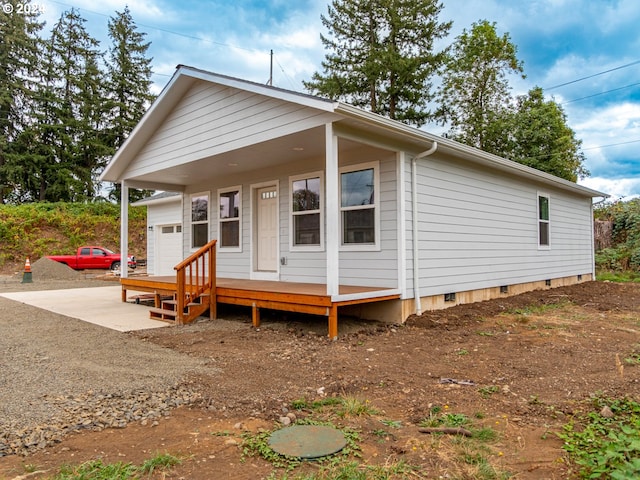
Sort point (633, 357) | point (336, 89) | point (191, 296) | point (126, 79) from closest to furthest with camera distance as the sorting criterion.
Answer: point (633, 357), point (191, 296), point (336, 89), point (126, 79)

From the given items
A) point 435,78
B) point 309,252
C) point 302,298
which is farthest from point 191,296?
point 435,78

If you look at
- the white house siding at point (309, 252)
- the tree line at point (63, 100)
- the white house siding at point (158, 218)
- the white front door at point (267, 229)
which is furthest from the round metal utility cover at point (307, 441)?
the tree line at point (63, 100)

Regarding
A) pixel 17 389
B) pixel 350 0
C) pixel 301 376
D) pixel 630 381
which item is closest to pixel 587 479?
pixel 630 381

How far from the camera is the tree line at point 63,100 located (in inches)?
973

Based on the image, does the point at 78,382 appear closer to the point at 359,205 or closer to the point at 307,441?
the point at 307,441

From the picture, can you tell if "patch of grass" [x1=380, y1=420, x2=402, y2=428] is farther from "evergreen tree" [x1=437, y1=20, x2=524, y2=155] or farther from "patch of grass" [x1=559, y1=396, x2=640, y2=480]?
"evergreen tree" [x1=437, y1=20, x2=524, y2=155]

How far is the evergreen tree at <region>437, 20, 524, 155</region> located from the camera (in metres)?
22.4

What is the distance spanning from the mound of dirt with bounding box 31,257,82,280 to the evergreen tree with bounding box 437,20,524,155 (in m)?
18.5

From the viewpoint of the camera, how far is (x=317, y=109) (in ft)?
18.3

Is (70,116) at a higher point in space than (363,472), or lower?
higher

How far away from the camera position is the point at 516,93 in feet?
74.7

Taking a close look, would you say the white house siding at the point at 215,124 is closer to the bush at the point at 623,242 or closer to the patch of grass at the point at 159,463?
the patch of grass at the point at 159,463

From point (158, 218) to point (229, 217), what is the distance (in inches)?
239

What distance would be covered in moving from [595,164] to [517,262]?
20.6m
